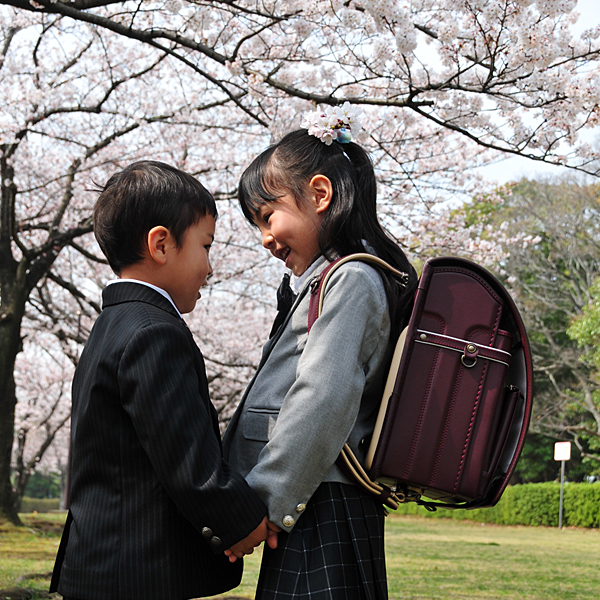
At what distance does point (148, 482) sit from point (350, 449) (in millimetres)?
439

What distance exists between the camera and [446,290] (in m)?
1.51

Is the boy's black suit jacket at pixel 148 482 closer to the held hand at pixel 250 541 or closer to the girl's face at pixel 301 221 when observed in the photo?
the held hand at pixel 250 541

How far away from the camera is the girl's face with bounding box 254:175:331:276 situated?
1.70 metres

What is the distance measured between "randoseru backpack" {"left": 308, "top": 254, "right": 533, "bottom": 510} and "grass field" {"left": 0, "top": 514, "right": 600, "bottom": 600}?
315 cm

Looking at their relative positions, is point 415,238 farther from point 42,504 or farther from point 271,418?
point 42,504

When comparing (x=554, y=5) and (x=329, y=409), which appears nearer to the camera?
(x=329, y=409)

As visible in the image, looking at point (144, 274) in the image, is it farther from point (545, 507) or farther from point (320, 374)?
point (545, 507)

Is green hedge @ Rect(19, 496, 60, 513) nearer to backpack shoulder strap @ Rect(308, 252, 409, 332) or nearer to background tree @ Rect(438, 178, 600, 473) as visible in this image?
background tree @ Rect(438, 178, 600, 473)

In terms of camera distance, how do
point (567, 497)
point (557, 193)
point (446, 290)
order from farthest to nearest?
point (557, 193), point (567, 497), point (446, 290)

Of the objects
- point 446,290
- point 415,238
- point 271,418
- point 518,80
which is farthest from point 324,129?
point 415,238

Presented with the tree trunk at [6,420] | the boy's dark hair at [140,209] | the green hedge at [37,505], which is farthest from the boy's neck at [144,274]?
the green hedge at [37,505]

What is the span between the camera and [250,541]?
1359 mm

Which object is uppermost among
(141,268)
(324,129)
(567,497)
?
(324,129)

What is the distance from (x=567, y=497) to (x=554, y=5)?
14.3 metres
